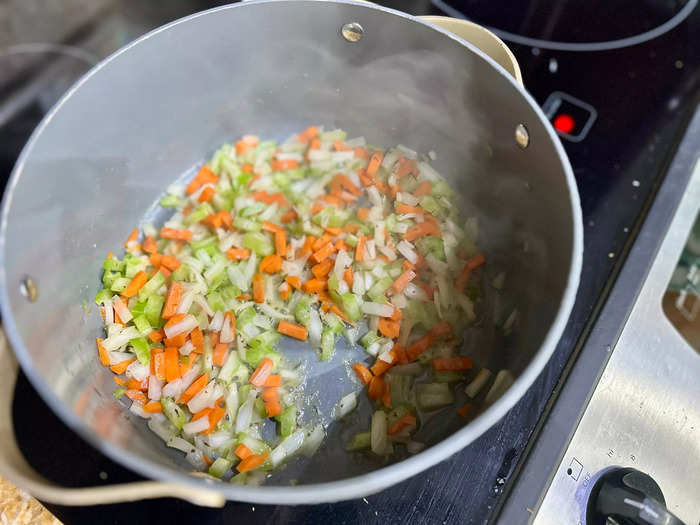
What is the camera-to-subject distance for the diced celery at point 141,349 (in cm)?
110

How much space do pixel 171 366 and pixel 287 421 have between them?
9.8 inches

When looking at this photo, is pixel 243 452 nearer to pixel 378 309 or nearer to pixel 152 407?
pixel 152 407

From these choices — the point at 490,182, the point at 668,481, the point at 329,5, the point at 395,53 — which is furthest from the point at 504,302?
the point at 329,5

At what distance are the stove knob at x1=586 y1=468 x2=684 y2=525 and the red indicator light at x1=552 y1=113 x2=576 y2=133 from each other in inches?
27.5

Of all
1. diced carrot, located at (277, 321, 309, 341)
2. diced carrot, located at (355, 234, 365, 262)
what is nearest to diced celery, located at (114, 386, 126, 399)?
diced carrot, located at (277, 321, 309, 341)

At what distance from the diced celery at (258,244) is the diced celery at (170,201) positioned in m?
0.19

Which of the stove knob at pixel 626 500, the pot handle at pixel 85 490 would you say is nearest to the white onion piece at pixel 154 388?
the pot handle at pixel 85 490

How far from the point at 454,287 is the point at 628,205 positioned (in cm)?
38

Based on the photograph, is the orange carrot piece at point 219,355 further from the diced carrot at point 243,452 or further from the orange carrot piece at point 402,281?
the orange carrot piece at point 402,281

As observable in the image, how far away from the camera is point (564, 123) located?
1221 millimetres

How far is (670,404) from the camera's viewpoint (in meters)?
0.92

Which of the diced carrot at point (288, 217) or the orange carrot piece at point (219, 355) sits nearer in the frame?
the orange carrot piece at point (219, 355)

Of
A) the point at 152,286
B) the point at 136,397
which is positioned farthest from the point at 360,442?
the point at 152,286

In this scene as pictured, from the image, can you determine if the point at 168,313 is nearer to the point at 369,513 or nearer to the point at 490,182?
the point at 369,513
